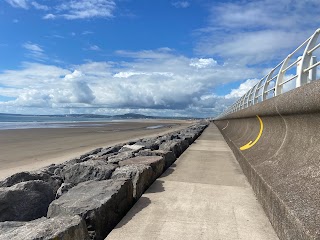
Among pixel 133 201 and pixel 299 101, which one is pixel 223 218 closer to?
pixel 133 201

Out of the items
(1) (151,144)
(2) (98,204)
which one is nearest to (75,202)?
(2) (98,204)

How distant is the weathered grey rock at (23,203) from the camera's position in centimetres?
405

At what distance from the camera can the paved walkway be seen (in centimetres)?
317

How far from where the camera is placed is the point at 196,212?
12.4 ft

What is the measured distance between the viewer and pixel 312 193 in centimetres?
259

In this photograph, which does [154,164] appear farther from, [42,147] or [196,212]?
[42,147]

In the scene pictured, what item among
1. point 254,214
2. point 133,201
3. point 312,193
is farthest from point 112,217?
point 312,193

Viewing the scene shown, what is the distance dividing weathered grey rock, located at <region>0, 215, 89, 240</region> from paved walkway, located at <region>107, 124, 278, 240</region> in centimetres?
55

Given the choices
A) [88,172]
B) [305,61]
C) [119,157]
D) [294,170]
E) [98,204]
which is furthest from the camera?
[119,157]

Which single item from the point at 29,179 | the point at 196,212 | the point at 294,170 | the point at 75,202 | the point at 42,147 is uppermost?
the point at 294,170

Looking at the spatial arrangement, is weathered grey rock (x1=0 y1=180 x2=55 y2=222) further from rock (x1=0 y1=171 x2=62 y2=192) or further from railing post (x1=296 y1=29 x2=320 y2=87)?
railing post (x1=296 y1=29 x2=320 y2=87)

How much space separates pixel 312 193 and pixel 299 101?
1305 mm

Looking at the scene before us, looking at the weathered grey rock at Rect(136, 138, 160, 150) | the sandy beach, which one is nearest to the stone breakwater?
the weathered grey rock at Rect(136, 138, 160, 150)

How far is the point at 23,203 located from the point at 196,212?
238cm
